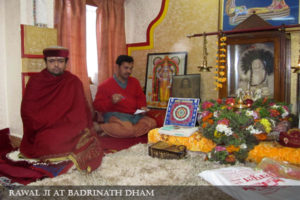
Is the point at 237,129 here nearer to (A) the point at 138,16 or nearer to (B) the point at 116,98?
(B) the point at 116,98

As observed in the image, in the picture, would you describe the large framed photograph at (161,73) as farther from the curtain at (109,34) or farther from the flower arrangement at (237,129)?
the flower arrangement at (237,129)

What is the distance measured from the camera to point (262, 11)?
4801mm

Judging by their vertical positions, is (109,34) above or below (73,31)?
above

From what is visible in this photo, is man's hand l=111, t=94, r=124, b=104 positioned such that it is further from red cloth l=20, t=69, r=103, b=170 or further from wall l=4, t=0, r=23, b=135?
wall l=4, t=0, r=23, b=135

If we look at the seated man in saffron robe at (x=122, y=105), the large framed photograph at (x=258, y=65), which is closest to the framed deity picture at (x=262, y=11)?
the large framed photograph at (x=258, y=65)

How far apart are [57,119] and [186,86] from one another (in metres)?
2.84

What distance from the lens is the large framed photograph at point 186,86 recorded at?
535cm

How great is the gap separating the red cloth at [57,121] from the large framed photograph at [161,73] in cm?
254

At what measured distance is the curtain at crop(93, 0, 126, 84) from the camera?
5918mm

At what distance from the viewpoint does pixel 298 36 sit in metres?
4.50

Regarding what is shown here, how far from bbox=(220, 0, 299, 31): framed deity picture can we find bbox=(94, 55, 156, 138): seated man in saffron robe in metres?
2.15

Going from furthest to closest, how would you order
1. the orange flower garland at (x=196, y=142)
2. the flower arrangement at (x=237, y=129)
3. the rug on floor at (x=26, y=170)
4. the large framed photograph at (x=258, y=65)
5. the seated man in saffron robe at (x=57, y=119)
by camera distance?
1. the large framed photograph at (x=258, y=65)
2. the orange flower garland at (x=196, y=142)
3. the seated man in saffron robe at (x=57, y=119)
4. the flower arrangement at (x=237, y=129)
5. the rug on floor at (x=26, y=170)

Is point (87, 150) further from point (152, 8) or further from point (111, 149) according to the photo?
point (152, 8)

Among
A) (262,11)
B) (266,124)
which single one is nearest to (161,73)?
(262,11)
